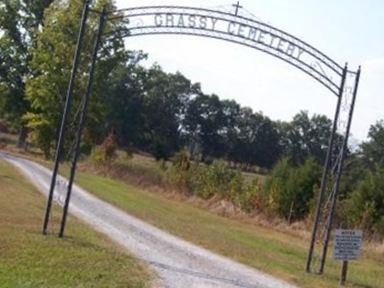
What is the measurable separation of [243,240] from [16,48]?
134ft

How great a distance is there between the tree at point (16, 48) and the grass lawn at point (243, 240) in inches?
1046

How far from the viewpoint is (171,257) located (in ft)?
53.1

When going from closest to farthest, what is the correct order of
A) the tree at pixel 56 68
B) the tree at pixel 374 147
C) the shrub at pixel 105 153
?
the shrub at pixel 105 153, the tree at pixel 56 68, the tree at pixel 374 147

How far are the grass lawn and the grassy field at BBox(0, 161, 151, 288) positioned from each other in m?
3.42

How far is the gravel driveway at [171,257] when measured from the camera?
545 inches

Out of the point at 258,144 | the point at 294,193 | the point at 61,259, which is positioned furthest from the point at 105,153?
the point at 258,144

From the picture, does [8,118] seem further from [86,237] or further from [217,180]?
[86,237]

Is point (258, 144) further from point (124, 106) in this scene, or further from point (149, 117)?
point (124, 106)

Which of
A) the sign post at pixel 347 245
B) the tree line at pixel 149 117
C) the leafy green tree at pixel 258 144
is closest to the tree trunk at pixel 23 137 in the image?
the tree line at pixel 149 117

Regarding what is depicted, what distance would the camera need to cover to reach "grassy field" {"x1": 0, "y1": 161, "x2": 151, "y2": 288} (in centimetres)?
1205

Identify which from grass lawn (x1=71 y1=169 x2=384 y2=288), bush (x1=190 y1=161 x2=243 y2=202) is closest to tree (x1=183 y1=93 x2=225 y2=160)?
bush (x1=190 y1=161 x2=243 y2=202)

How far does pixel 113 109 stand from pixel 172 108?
40.3 ft

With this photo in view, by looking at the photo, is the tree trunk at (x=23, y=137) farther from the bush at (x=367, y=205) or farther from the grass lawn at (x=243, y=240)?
the bush at (x=367, y=205)

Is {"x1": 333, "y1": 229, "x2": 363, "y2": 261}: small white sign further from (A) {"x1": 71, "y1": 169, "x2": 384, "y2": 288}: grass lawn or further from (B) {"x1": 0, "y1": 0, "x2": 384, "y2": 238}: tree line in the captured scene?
(B) {"x1": 0, "y1": 0, "x2": 384, "y2": 238}: tree line
